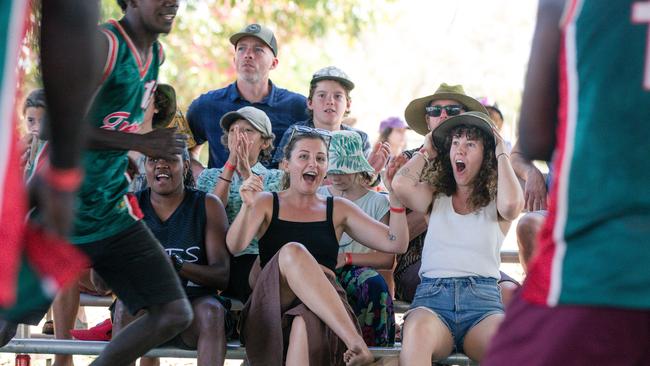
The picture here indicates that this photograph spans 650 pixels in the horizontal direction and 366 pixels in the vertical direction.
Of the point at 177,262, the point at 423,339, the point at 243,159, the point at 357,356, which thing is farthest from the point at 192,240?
the point at 423,339

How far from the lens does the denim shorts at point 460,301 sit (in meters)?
5.06

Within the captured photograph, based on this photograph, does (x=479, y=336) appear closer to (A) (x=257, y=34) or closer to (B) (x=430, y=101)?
(B) (x=430, y=101)

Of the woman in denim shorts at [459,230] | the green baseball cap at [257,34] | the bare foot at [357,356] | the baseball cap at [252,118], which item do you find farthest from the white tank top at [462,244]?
the green baseball cap at [257,34]

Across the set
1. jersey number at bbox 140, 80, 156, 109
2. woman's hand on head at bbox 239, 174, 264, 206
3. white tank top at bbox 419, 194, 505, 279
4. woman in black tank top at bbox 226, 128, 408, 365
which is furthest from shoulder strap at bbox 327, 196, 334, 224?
jersey number at bbox 140, 80, 156, 109

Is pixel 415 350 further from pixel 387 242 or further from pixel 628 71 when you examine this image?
pixel 628 71

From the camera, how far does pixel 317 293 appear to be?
16.4 feet

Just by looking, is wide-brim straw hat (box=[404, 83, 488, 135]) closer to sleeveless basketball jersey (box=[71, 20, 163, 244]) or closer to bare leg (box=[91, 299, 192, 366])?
sleeveless basketball jersey (box=[71, 20, 163, 244])

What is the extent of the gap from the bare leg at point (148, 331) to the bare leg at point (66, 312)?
1.37m

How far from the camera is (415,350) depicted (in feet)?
16.0

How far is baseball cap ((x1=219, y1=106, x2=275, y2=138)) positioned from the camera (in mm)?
6301

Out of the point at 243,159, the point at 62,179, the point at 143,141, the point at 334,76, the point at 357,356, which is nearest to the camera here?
the point at 62,179

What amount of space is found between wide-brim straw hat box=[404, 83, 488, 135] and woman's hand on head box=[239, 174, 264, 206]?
4.72 ft

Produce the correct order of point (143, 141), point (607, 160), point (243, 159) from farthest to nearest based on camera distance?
point (243, 159) → point (143, 141) → point (607, 160)

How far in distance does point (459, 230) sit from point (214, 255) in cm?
131
